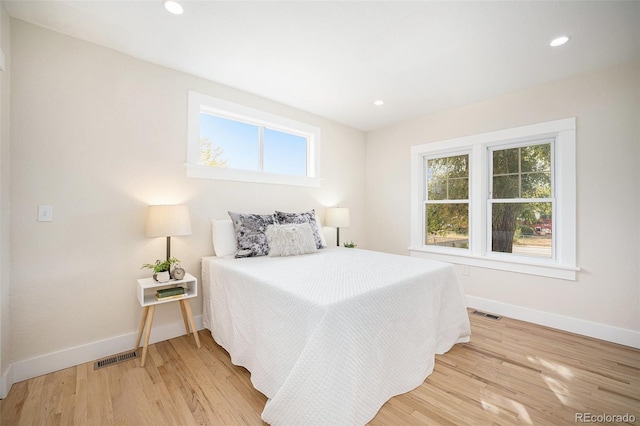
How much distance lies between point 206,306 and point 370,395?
1.78 m

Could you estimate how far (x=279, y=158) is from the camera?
355 cm

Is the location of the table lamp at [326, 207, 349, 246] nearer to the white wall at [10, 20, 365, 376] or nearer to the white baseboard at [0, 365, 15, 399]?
the white wall at [10, 20, 365, 376]

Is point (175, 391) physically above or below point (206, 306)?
below

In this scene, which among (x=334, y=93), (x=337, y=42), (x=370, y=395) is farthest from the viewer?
(x=334, y=93)

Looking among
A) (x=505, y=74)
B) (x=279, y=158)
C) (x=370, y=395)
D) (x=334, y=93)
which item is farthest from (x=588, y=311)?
(x=279, y=158)

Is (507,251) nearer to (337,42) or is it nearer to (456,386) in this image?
(456,386)

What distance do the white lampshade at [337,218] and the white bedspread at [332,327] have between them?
1246mm

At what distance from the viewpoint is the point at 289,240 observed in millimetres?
2750

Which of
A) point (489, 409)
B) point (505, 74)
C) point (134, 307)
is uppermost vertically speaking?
point (505, 74)

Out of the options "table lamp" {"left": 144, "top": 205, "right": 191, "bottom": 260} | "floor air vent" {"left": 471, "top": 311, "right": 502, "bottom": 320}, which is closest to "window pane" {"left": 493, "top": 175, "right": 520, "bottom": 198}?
"floor air vent" {"left": 471, "top": 311, "right": 502, "bottom": 320}

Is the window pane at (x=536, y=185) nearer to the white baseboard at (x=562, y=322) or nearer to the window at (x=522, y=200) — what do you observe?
the window at (x=522, y=200)

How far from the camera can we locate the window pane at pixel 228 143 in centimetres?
297

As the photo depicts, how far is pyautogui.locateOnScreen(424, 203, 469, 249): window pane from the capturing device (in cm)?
362

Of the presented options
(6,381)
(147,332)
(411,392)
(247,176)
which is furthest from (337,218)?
(6,381)
